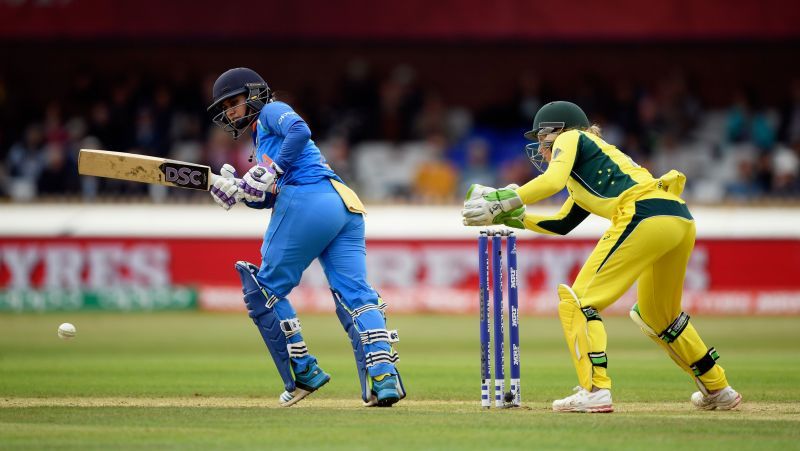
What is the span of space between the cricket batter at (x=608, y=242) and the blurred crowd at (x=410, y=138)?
1033cm

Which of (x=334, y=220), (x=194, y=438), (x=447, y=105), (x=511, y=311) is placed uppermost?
(x=447, y=105)

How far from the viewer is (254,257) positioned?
1702 centimetres

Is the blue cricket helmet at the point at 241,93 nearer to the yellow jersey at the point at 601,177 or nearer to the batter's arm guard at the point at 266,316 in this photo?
the batter's arm guard at the point at 266,316

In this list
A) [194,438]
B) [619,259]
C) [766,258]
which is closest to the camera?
[194,438]

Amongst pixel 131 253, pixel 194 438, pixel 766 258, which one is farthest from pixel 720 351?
pixel 131 253

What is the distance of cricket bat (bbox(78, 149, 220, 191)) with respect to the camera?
7793 millimetres

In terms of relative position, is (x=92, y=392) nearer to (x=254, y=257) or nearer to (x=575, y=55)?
(x=254, y=257)

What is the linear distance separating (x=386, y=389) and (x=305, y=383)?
1.77 feet

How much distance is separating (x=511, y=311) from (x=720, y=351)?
5273 millimetres

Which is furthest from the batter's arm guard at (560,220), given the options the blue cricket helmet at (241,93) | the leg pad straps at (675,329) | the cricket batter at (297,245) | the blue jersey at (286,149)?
the blue cricket helmet at (241,93)

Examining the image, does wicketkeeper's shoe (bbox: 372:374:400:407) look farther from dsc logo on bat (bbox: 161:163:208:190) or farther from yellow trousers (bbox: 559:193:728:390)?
dsc logo on bat (bbox: 161:163:208:190)

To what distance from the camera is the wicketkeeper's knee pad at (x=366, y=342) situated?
292 inches

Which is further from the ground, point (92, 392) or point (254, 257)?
point (254, 257)

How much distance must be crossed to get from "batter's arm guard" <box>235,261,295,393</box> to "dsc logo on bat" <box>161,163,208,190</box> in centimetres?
54
